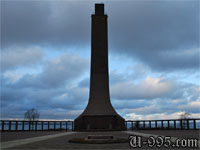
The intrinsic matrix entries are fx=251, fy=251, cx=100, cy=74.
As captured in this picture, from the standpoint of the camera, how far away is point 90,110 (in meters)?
31.2

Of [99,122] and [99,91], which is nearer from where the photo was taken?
[99,122]

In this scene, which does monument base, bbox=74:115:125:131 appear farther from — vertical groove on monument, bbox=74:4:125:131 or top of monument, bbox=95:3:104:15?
top of monument, bbox=95:3:104:15

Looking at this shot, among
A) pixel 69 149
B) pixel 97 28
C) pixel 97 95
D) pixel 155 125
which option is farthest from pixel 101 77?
pixel 69 149

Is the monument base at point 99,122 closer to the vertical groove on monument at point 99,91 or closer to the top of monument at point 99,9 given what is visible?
the vertical groove on monument at point 99,91

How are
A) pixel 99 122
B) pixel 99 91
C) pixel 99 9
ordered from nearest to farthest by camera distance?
pixel 99 122 < pixel 99 91 < pixel 99 9

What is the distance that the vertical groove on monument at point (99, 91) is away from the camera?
3036cm

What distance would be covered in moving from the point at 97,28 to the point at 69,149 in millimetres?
26913

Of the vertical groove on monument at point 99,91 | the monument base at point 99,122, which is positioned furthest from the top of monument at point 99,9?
the monument base at point 99,122

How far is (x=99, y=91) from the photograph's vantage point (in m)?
32.6

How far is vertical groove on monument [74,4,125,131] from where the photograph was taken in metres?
30.4

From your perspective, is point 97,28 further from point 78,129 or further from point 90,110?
point 78,129

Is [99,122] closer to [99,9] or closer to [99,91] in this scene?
[99,91]

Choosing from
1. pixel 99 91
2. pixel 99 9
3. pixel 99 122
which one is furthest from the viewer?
pixel 99 9

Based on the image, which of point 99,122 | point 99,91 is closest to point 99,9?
point 99,91
